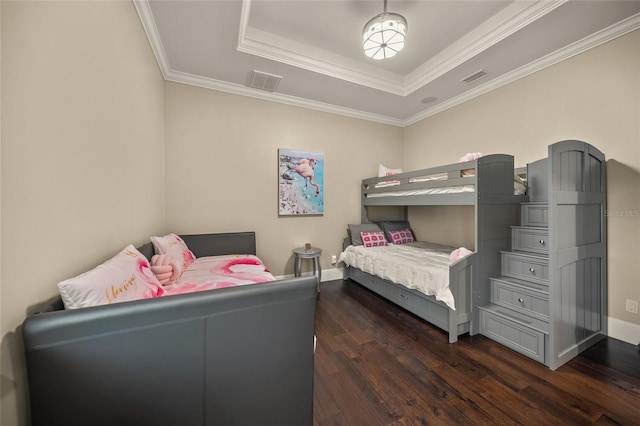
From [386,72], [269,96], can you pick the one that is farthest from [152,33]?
[386,72]

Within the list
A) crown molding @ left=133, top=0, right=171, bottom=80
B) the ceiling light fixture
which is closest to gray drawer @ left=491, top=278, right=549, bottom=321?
the ceiling light fixture

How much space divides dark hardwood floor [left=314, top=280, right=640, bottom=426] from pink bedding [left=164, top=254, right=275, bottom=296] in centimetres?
79

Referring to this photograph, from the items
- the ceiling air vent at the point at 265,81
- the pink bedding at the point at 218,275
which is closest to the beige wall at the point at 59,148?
the pink bedding at the point at 218,275

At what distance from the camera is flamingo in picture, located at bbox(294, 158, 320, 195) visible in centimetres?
330

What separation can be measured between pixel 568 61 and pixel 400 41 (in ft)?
5.67

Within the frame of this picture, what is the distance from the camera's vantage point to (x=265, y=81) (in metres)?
2.79

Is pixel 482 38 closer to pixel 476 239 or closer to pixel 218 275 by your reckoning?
pixel 476 239

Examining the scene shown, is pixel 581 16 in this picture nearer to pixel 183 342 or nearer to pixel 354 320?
pixel 354 320

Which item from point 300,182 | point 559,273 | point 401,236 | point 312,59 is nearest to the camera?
point 559,273

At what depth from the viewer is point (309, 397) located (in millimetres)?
997

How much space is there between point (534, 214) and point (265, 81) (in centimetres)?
319

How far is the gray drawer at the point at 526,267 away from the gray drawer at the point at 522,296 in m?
0.06

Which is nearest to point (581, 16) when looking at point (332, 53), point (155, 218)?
point (332, 53)

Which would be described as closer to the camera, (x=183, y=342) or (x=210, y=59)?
(x=183, y=342)
